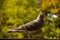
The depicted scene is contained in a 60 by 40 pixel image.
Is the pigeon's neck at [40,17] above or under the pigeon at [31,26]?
above

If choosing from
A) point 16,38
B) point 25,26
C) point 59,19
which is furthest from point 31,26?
point 59,19

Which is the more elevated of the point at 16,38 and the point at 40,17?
the point at 40,17

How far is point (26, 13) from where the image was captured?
4.86 feet

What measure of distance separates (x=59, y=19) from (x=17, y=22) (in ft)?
1.41

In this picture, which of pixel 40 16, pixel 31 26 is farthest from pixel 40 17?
pixel 31 26

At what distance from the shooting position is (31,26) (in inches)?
56.0

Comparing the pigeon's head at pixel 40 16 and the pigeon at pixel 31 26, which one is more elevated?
the pigeon's head at pixel 40 16

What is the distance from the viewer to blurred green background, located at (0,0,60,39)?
144cm

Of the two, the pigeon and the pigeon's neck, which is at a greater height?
the pigeon's neck

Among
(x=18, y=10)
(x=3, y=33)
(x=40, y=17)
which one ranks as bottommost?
(x=3, y=33)

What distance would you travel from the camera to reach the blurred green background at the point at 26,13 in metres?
1.44

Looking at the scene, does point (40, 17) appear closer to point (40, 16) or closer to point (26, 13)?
point (40, 16)

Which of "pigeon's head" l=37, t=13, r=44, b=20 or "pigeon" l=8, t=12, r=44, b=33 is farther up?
"pigeon's head" l=37, t=13, r=44, b=20

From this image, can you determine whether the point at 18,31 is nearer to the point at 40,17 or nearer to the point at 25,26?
the point at 25,26
